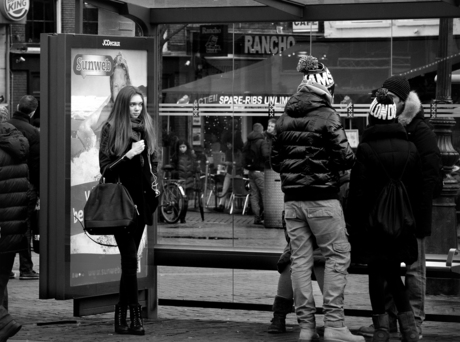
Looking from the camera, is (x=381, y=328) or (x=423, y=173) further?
(x=423, y=173)

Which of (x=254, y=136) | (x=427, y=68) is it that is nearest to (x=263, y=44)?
(x=254, y=136)

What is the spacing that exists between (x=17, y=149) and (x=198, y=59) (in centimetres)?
261

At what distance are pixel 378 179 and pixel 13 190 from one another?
9.13 feet

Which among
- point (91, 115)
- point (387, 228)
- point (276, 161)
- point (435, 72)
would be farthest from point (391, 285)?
point (435, 72)

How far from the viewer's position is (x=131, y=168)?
7.08m

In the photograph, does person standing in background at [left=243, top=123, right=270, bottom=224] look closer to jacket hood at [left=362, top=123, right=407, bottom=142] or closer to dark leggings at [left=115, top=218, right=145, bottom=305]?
dark leggings at [left=115, top=218, right=145, bottom=305]

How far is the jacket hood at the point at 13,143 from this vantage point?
747 cm

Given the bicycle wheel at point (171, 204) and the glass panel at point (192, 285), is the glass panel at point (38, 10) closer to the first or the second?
the bicycle wheel at point (171, 204)

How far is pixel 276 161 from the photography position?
6758mm

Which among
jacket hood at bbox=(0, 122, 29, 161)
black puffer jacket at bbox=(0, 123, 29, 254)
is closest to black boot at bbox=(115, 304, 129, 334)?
black puffer jacket at bbox=(0, 123, 29, 254)

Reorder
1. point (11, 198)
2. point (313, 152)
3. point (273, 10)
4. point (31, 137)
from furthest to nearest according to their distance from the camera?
point (31, 137) → point (273, 10) → point (11, 198) → point (313, 152)

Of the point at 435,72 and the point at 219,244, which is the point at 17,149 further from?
the point at 435,72

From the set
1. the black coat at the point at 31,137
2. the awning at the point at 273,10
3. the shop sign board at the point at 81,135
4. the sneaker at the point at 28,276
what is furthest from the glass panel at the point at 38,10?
the shop sign board at the point at 81,135

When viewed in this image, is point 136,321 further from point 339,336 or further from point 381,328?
point 381,328
